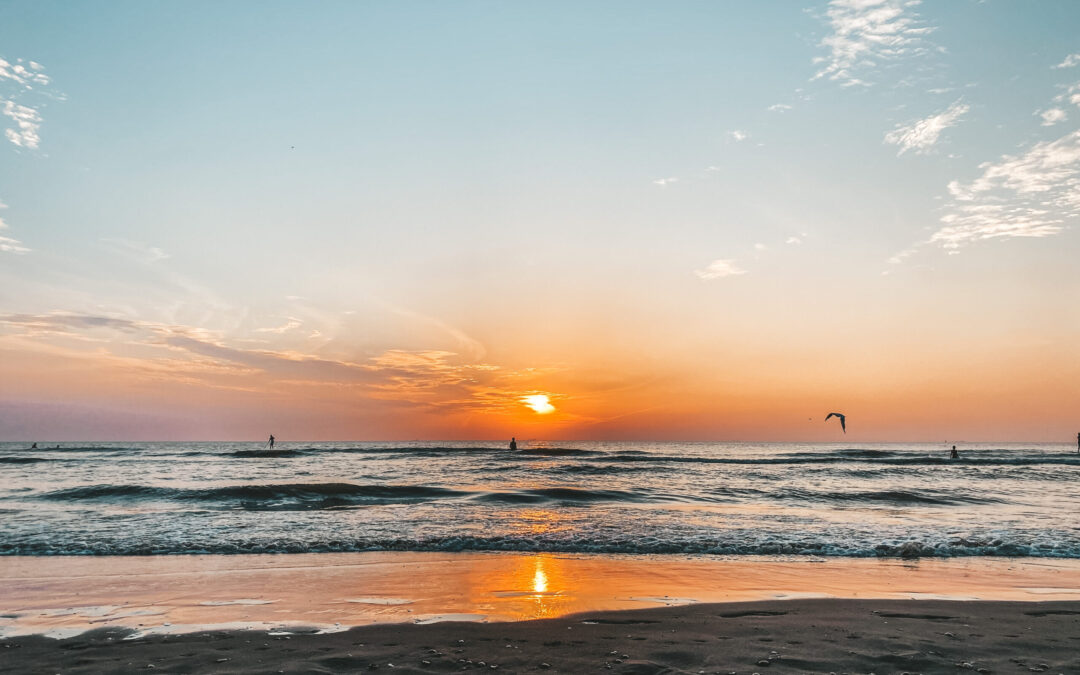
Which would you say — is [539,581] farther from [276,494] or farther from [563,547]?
[276,494]

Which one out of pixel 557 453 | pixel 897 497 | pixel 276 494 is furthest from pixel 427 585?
pixel 557 453

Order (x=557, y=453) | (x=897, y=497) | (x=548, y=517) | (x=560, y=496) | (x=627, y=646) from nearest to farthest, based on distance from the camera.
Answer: (x=627, y=646), (x=548, y=517), (x=560, y=496), (x=897, y=497), (x=557, y=453)

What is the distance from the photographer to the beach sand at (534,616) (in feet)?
20.3

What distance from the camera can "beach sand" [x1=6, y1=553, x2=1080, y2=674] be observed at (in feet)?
20.3

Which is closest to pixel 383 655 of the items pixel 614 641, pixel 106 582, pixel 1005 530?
pixel 614 641

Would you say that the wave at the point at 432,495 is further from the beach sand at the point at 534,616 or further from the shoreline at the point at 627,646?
the shoreline at the point at 627,646

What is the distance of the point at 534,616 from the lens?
312 inches

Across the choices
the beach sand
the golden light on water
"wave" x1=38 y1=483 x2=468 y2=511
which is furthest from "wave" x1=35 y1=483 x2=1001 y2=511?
the golden light on water

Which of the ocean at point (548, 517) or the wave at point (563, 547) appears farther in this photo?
the ocean at point (548, 517)

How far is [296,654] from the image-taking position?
6336 mm

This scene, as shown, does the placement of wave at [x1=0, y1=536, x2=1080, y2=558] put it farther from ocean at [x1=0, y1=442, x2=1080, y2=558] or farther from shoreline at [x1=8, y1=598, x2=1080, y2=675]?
shoreline at [x1=8, y1=598, x2=1080, y2=675]

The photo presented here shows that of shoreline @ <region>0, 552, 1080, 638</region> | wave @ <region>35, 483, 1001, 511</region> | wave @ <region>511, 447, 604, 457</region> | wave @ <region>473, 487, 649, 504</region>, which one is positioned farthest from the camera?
wave @ <region>511, 447, 604, 457</region>

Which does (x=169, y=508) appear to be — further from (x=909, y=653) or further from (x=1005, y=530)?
(x=1005, y=530)

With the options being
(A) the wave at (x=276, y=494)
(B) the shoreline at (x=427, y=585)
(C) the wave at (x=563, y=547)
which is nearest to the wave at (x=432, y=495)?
(A) the wave at (x=276, y=494)
